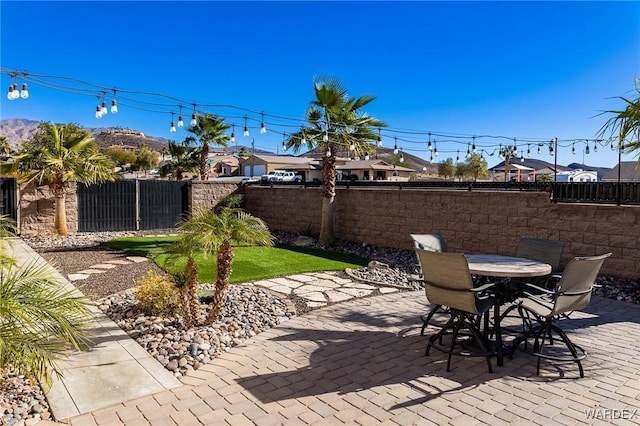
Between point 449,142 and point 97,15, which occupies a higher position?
point 97,15

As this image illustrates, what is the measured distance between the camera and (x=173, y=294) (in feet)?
17.4

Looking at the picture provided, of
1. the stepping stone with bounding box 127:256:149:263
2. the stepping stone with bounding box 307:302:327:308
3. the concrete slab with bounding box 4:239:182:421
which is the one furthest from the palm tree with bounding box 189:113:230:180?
the concrete slab with bounding box 4:239:182:421

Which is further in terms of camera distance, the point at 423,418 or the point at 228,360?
the point at 228,360

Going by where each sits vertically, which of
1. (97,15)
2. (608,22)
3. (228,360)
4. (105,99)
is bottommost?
(228,360)

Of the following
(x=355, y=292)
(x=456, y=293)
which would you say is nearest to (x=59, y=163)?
(x=355, y=292)

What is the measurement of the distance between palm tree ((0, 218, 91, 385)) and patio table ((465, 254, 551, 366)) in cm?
340

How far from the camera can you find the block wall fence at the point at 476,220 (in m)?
7.07

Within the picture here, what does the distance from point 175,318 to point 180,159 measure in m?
22.9

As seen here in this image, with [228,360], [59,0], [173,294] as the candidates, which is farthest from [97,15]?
[228,360]

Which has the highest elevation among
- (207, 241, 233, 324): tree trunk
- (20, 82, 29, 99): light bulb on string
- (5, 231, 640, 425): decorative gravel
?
(20, 82, 29, 99): light bulb on string

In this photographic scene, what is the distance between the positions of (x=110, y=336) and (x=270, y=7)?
40.6ft

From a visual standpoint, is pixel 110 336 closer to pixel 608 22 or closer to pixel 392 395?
pixel 392 395

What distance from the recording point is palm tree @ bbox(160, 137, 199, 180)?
25.4 meters

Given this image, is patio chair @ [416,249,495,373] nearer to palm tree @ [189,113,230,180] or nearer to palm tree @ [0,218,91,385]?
palm tree @ [0,218,91,385]
